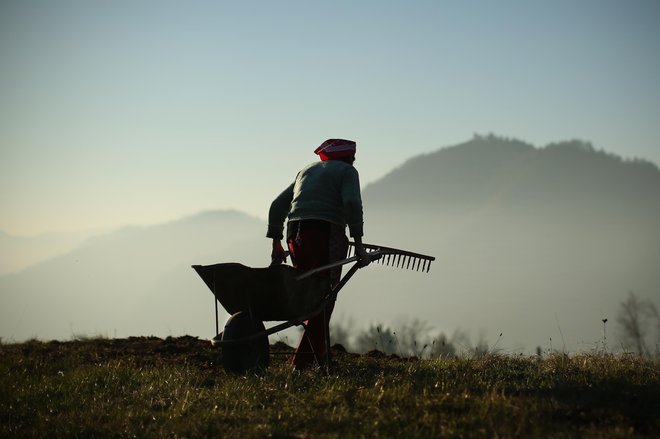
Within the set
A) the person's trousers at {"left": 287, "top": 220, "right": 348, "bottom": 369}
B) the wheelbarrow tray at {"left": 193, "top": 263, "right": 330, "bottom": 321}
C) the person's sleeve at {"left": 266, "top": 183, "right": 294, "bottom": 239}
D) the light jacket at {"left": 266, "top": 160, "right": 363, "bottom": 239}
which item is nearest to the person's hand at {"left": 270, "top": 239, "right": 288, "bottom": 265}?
the person's sleeve at {"left": 266, "top": 183, "right": 294, "bottom": 239}

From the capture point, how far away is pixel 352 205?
652cm

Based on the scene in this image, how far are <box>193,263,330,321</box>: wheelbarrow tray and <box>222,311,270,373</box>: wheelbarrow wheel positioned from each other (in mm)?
100

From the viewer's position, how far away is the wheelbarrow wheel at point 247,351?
264 inches

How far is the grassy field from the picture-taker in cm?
471

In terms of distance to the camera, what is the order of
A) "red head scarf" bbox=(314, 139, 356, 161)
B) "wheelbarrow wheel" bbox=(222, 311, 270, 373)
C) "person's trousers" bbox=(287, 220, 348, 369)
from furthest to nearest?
1. "red head scarf" bbox=(314, 139, 356, 161)
2. "person's trousers" bbox=(287, 220, 348, 369)
3. "wheelbarrow wheel" bbox=(222, 311, 270, 373)

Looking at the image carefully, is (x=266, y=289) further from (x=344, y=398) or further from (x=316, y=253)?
(x=344, y=398)

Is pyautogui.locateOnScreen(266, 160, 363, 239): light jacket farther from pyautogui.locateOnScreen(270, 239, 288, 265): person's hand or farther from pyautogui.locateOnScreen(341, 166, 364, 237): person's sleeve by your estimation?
pyautogui.locateOnScreen(270, 239, 288, 265): person's hand

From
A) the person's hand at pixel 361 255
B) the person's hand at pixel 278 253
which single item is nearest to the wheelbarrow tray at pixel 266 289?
the person's hand at pixel 361 255

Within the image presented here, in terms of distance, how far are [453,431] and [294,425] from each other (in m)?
1.15

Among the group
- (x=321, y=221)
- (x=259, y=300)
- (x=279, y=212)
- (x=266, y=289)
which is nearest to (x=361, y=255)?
(x=321, y=221)

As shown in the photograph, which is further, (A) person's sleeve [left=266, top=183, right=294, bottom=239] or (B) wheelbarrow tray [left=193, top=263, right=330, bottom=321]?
(A) person's sleeve [left=266, top=183, right=294, bottom=239]

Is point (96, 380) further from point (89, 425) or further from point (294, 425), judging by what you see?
point (294, 425)

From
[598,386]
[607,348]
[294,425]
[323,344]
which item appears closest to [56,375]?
[323,344]

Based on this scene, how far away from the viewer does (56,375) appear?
7.50m
